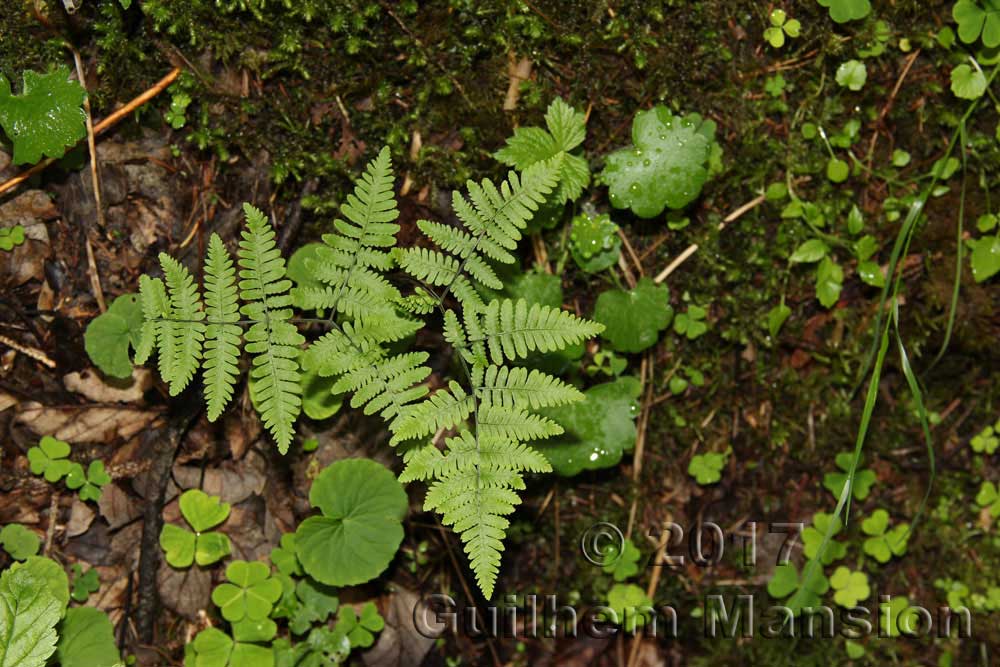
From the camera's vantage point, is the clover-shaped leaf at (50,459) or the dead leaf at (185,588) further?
the dead leaf at (185,588)

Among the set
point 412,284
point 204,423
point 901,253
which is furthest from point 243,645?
point 901,253

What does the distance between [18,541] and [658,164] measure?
3.40 meters

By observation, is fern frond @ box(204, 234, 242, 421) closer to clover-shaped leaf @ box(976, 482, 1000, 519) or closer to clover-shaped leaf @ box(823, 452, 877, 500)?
clover-shaped leaf @ box(823, 452, 877, 500)

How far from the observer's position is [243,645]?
3.80m

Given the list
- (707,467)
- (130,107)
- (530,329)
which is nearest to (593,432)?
(707,467)

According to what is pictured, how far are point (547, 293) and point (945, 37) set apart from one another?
2253 mm

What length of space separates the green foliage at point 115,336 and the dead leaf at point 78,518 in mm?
683

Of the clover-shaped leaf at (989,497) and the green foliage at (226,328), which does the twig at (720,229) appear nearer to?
the green foliage at (226,328)

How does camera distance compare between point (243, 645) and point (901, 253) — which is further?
point (901, 253)

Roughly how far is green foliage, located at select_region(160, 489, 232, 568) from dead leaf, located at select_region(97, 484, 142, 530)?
0.20m

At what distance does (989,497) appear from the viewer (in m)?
4.38

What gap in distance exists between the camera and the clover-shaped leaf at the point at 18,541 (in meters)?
3.66

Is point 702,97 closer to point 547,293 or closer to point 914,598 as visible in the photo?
point 547,293

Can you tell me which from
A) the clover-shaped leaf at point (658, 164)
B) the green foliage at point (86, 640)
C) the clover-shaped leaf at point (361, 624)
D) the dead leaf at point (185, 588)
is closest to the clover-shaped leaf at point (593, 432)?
the clover-shaped leaf at point (658, 164)
